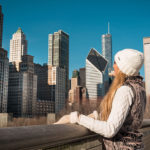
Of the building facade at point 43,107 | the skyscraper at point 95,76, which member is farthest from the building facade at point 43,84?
the skyscraper at point 95,76

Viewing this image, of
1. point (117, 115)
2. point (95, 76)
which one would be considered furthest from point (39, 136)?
point (95, 76)

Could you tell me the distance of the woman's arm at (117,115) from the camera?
200 cm

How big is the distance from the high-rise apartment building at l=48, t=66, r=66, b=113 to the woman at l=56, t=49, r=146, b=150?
14762 centimetres

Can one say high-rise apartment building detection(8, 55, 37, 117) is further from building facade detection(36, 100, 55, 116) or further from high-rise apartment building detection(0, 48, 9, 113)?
high-rise apartment building detection(0, 48, 9, 113)

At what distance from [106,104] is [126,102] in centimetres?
21

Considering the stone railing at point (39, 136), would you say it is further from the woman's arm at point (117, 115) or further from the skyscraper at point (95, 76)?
the skyscraper at point (95, 76)

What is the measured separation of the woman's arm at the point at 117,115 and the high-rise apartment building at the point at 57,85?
485 ft

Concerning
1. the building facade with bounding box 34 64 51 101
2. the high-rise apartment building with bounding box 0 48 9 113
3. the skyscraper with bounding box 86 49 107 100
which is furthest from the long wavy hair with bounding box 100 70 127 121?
the building facade with bounding box 34 64 51 101

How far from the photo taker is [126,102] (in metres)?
2.03

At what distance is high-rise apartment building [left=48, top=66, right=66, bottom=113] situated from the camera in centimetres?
15388

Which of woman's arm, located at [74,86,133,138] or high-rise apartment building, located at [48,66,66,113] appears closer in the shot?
woman's arm, located at [74,86,133,138]

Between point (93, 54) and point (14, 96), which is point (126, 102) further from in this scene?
point (93, 54)

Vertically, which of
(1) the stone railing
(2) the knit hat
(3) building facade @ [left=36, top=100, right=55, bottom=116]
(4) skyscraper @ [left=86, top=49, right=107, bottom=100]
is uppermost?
(4) skyscraper @ [left=86, top=49, right=107, bottom=100]

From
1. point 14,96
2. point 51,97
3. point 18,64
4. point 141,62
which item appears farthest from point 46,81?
point 141,62
